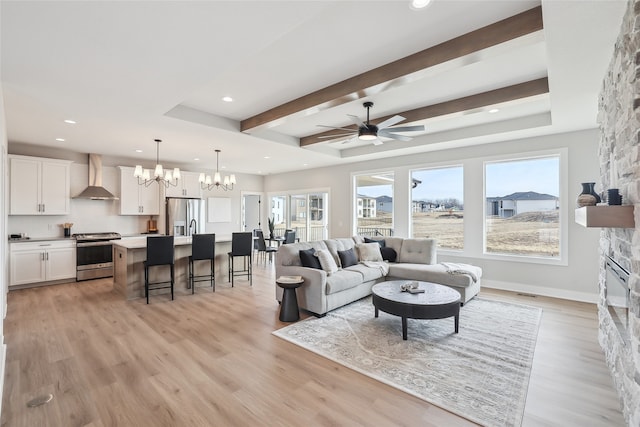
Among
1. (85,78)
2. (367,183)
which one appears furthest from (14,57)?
(367,183)

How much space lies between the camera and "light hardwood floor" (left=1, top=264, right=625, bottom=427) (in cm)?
208

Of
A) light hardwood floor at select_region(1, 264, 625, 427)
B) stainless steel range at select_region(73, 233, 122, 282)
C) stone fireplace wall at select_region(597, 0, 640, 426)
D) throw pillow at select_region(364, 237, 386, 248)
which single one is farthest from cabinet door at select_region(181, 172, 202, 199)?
stone fireplace wall at select_region(597, 0, 640, 426)

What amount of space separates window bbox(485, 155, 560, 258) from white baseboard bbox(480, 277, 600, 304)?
56 centimetres

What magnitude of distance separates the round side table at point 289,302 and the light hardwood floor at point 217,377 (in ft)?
0.60

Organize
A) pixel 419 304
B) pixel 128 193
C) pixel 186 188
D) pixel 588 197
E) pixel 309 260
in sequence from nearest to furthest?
pixel 588 197 → pixel 419 304 → pixel 309 260 → pixel 128 193 → pixel 186 188

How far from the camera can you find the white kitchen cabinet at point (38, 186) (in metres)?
5.46

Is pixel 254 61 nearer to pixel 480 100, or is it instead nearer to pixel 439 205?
pixel 480 100

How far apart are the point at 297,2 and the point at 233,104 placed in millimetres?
2586

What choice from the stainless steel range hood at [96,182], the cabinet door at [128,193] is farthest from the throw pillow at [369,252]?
the stainless steel range hood at [96,182]

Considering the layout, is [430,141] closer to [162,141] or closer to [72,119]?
[162,141]

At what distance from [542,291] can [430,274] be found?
2.18m

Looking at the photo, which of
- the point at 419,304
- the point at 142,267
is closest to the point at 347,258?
the point at 419,304

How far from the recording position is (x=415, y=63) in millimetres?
2865

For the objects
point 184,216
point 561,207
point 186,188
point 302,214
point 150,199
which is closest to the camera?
point 561,207
